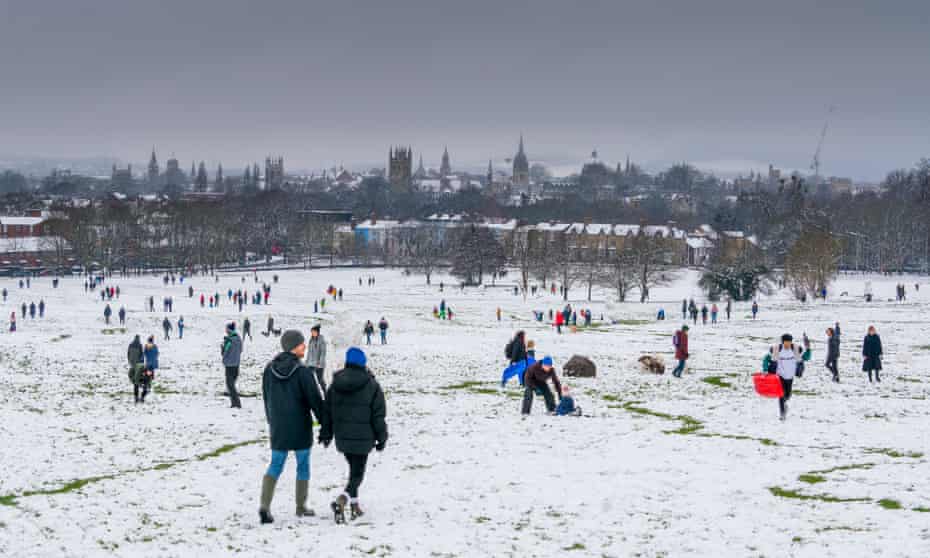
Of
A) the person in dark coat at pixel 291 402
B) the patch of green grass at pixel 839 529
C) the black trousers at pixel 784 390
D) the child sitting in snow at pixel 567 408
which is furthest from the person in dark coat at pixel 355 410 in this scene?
the black trousers at pixel 784 390

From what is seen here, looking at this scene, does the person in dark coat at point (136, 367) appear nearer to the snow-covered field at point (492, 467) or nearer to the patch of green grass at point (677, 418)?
the snow-covered field at point (492, 467)

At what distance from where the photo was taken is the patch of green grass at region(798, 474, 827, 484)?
45.5ft

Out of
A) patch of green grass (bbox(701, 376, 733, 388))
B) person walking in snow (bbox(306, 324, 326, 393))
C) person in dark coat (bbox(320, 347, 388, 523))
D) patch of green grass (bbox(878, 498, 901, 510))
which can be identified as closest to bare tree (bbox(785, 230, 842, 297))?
patch of green grass (bbox(701, 376, 733, 388))

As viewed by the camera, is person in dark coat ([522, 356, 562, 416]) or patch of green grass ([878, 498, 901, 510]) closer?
patch of green grass ([878, 498, 901, 510])

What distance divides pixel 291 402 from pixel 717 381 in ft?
62.7

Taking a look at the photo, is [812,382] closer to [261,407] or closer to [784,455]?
[784,455]

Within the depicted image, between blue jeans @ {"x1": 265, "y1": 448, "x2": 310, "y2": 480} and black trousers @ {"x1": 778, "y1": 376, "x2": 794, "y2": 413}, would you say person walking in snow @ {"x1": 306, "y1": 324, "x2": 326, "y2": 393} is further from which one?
blue jeans @ {"x1": 265, "y1": 448, "x2": 310, "y2": 480}

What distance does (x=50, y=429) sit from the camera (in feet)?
62.3

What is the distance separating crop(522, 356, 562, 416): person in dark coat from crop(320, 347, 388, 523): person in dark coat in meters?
9.16

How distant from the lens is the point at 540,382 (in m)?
19.9

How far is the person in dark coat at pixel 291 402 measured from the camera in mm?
10648

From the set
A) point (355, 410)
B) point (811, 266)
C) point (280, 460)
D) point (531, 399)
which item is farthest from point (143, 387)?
point (811, 266)

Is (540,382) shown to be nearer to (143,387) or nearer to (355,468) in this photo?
(355,468)

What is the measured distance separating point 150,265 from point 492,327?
93828 mm
